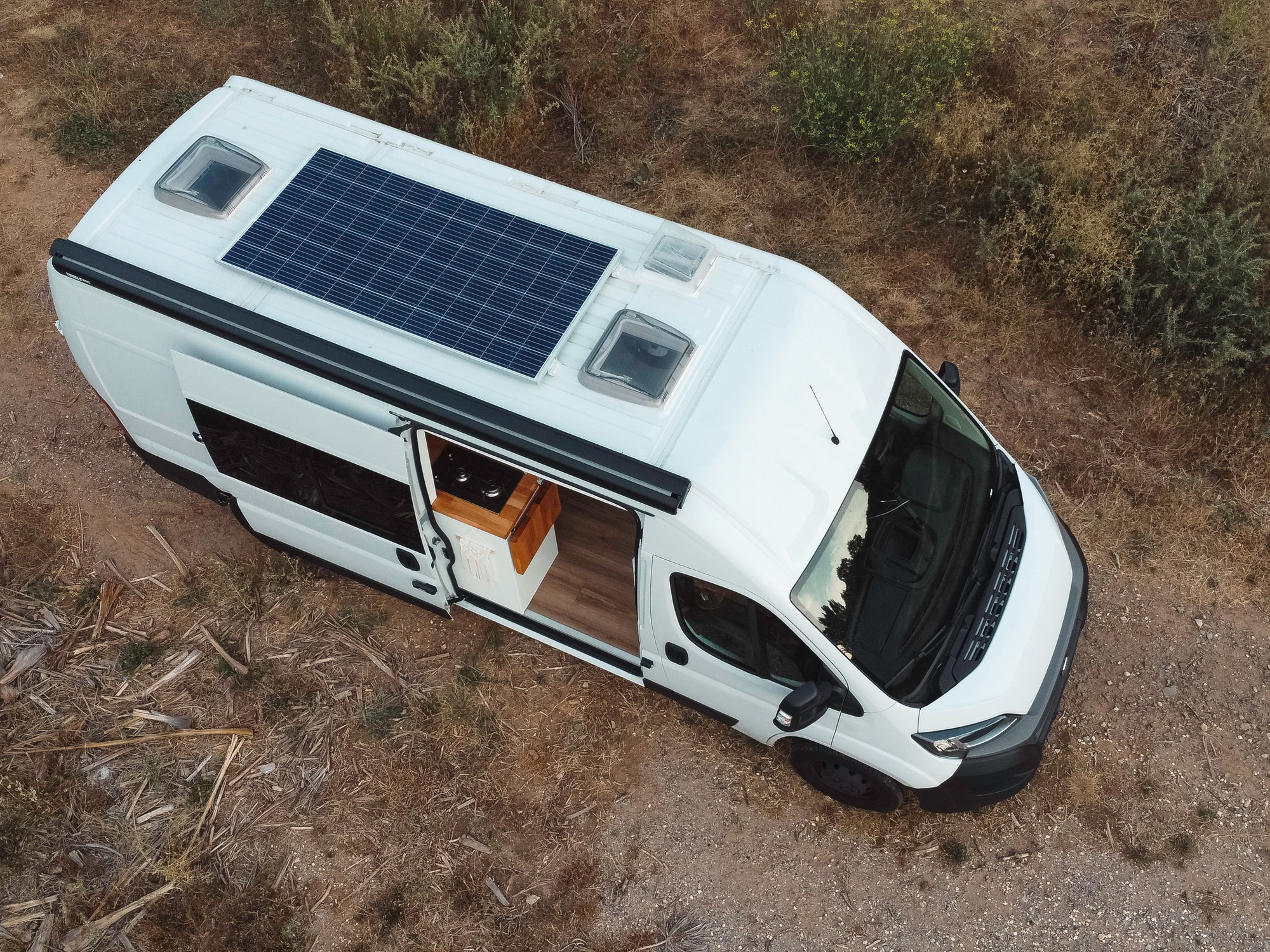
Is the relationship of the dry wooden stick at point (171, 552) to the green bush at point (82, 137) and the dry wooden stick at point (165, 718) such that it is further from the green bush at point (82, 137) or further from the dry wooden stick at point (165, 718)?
the green bush at point (82, 137)

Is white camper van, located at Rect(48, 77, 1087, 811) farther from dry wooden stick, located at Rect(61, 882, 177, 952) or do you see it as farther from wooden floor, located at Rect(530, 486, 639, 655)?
dry wooden stick, located at Rect(61, 882, 177, 952)

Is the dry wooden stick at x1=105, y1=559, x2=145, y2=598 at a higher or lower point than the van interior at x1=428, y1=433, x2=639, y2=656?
lower

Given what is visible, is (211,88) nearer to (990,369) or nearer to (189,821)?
(189,821)

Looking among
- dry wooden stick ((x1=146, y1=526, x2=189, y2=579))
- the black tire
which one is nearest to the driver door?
the black tire

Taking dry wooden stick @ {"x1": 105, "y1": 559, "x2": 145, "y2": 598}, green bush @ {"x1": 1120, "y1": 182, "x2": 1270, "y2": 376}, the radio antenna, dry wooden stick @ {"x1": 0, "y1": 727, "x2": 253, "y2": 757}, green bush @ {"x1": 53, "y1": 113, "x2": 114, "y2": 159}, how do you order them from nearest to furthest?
the radio antenna → dry wooden stick @ {"x1": 0, "y1": 727, "x2": 253, "y2": 757} → dry wooden stick @ {"x1": 105, "y1": 559, "x2": 145, "y2": 598} → green bush @ {"x1": 1120, "y1": 182, "x2": 1270, "y2": 376} → green bush @ {"x1": 53, "y1": 113, "x2": 114, "y2": 159}

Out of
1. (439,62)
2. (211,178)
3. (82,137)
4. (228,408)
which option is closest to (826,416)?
(228,408)

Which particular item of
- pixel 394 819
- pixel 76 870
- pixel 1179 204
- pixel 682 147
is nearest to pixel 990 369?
pixel 1179 204

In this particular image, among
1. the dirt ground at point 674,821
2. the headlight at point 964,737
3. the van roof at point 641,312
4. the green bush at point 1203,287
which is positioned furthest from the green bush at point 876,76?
the headlight at point 964,737
